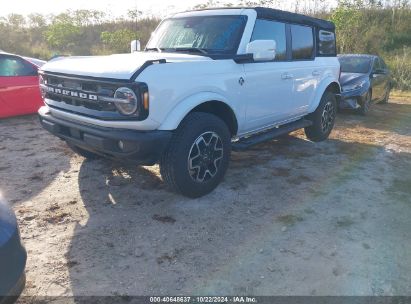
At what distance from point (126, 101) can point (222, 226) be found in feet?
4.72

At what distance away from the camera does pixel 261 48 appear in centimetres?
411

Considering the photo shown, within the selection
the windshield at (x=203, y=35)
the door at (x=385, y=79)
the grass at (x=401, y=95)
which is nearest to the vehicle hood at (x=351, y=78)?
the door at (x=385, y=79)

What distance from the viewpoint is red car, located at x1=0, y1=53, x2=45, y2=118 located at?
7.20 meters

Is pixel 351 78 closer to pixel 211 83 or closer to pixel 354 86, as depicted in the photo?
pixel 354 86

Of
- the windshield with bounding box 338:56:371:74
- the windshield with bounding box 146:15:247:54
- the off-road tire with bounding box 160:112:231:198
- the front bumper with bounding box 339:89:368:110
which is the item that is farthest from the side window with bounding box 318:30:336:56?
the windshield with bounding box 338:56:371:74

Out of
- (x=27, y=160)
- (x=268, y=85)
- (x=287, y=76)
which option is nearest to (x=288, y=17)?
(x=287, y=76)

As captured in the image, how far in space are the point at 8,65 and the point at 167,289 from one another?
6344 millimetres

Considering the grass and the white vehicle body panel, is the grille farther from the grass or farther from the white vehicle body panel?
the grass

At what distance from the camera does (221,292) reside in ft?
8.72

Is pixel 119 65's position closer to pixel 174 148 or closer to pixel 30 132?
pixel 174 148

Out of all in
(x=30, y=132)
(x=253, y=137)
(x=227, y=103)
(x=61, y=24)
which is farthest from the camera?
(x=61, y=24)

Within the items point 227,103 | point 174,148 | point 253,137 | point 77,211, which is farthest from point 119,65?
point 253,137

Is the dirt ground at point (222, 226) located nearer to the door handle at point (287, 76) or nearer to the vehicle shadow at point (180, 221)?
the vehicle shadow at point (180, 221)

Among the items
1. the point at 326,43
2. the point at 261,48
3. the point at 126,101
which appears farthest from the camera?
the point at 326,43
